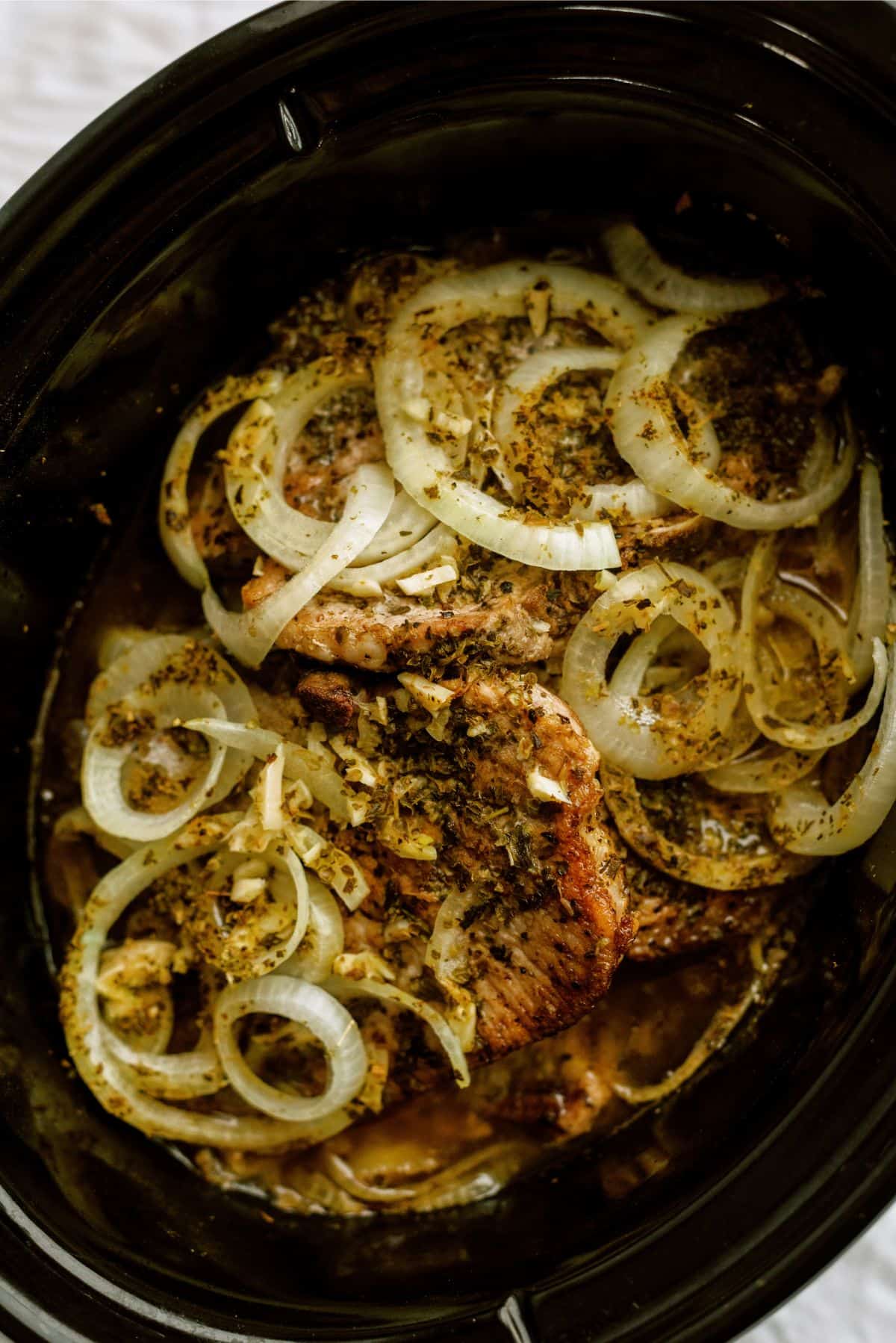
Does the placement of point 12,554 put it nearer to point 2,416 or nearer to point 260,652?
point 2,416

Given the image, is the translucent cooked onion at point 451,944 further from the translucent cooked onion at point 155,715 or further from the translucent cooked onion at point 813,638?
the translucent cooked onion at point 813,638

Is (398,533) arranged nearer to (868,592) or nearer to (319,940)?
(319,940)

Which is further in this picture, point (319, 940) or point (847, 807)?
point (319, 940)

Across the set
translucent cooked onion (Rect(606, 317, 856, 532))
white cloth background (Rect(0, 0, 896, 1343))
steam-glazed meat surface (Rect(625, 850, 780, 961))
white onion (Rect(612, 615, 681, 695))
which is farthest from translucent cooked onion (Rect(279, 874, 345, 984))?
white cloth background (Rect(0, 0, 896, 1343))

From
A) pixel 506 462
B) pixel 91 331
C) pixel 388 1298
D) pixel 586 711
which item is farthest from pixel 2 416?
pixel 388 1298

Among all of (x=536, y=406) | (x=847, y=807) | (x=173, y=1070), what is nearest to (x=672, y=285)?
(x=536, y=406)

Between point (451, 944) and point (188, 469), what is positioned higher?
point (188, 469)
